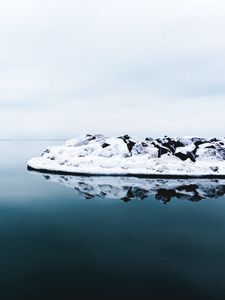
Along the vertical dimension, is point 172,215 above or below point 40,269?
below

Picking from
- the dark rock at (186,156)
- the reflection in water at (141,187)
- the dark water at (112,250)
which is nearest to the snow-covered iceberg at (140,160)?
the dark rock at (186,156)

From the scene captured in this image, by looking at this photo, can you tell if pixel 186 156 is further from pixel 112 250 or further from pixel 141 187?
pixel 112 250

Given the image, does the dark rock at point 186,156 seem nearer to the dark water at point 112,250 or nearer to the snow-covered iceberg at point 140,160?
the snow-covered iceberg at point 140,160

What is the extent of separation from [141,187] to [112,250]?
10075 mm

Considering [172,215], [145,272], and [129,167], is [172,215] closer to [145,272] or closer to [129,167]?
[145,272]

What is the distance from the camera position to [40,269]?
7.20m

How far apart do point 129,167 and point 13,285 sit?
17077 millimetres

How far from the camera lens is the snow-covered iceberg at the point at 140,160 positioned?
878 inches

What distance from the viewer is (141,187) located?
1833 cm

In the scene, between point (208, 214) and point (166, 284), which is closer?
point (166, 284)

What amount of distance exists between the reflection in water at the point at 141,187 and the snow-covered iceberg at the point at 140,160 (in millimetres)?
1098

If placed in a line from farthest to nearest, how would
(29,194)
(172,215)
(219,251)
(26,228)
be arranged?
(29,194) → (172,215) → (26,228) → (219,251)

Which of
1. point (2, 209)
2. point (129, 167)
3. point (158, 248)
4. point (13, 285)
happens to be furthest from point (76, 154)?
point (13, 285)

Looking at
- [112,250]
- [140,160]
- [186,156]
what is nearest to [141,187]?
[140,160]
